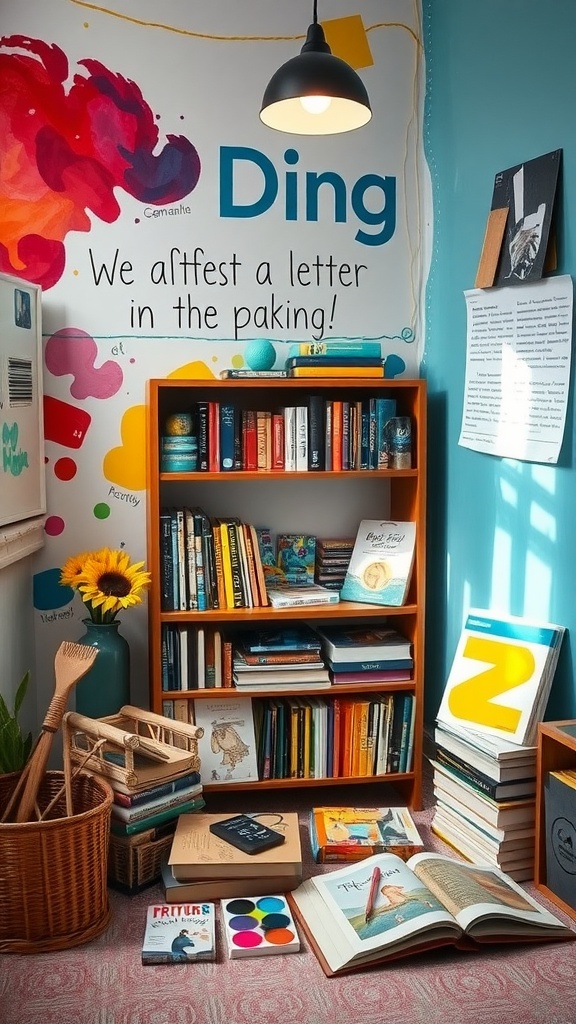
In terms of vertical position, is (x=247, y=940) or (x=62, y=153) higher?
(x=62, y=153)

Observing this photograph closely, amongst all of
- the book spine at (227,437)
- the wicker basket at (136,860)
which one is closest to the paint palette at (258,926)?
the wicker basket at (136,860)

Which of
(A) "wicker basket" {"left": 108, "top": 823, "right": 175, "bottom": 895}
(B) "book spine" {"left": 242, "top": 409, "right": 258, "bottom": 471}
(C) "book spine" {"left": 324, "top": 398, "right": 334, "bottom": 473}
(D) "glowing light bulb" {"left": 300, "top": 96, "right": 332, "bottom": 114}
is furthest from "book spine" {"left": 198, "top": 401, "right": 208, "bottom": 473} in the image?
(A) "wicker basket" {"left": 108, "top": 823, "right": 175, "bottom": 895}

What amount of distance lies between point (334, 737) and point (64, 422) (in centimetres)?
122

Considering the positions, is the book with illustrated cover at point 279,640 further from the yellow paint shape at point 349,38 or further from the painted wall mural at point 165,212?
the yellow paint shape at point 349,38

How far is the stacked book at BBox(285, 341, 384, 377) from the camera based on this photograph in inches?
107

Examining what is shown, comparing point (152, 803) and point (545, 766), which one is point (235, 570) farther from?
point (545, 766)

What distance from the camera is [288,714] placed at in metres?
2.78

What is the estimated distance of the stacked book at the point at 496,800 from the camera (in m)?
2.29

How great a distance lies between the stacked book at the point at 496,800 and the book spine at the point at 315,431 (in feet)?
2.72

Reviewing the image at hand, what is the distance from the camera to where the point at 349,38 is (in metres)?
2.93

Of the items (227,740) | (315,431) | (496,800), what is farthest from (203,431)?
(496,800)

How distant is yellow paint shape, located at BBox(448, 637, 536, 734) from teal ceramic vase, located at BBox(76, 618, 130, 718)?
904 millimetres

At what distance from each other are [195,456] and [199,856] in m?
1.07

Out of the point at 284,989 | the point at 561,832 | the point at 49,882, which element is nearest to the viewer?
the point at 284,989
